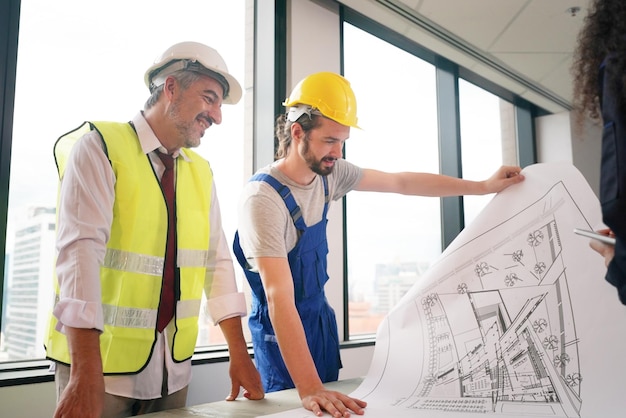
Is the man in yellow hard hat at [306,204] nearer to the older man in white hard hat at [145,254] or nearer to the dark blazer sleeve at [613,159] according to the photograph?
the older man in white hard hat at [145,254]

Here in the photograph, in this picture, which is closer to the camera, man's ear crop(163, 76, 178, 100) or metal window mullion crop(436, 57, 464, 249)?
man's ear crop(163, 76, 178, 100)

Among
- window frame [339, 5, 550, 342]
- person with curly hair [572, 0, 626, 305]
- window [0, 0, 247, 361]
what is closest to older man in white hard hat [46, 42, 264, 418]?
window [0, 0, 247, 361]

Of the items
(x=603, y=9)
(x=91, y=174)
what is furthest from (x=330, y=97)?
(x=603, y=9)

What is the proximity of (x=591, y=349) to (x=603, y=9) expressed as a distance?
1.98 feet

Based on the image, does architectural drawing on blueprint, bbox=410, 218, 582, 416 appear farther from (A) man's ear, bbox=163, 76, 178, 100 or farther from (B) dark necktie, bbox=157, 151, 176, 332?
(A) man's ear, bbox=163, 76, 178, 100

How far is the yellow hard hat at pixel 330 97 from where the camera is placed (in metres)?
1.46

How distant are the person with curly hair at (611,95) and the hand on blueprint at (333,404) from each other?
19.4 inches

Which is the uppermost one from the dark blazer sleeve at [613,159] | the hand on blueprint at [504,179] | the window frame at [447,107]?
the window frame at [447,107]

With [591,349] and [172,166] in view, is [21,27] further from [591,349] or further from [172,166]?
[591,349]

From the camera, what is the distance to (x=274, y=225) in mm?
1293

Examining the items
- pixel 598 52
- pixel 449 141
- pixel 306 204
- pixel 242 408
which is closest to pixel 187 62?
pixel 306 204

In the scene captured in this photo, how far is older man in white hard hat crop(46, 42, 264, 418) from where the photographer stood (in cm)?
98

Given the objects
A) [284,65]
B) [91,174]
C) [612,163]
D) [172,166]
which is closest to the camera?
[612,163]

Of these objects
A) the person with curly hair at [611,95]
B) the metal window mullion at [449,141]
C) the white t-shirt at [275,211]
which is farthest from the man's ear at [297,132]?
the metal window mullion at [449,141]
